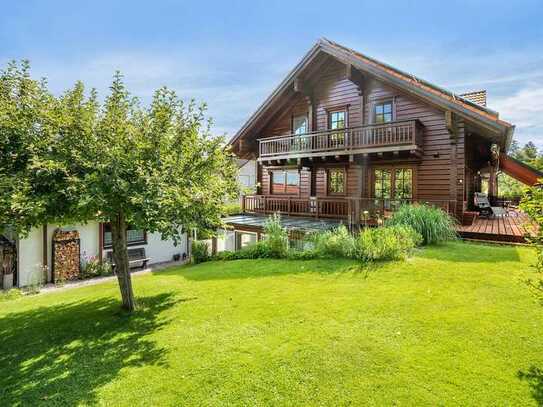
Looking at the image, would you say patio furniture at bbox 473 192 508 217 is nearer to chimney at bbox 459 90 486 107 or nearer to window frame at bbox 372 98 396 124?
chimney at bbox 459 90 486 107

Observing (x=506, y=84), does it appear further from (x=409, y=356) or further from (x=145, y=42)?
(x=409, y=356)

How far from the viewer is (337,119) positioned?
14734mm

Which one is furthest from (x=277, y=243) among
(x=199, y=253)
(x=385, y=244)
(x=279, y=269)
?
(x=199, y=253)

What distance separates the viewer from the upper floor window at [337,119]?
568 inches

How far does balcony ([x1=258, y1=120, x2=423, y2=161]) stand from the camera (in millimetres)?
11242

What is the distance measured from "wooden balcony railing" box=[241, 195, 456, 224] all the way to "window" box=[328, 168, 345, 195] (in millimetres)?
1088

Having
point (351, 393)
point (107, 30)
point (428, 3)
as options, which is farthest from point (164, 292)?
point (428, 3)

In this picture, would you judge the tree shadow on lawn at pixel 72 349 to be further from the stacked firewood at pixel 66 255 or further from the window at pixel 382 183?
the window at pixel 382 183

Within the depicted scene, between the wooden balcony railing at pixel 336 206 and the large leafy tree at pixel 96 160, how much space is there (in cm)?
702

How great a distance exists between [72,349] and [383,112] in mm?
13603

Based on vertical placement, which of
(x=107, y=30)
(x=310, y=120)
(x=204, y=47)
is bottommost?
(x=310, y=120)

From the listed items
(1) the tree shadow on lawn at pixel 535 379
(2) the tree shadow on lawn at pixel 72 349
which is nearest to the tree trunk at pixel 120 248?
(2) the tree shadow on lawn at pixel 72 349

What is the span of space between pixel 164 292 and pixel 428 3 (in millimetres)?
12856

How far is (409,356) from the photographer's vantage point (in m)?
3.30
